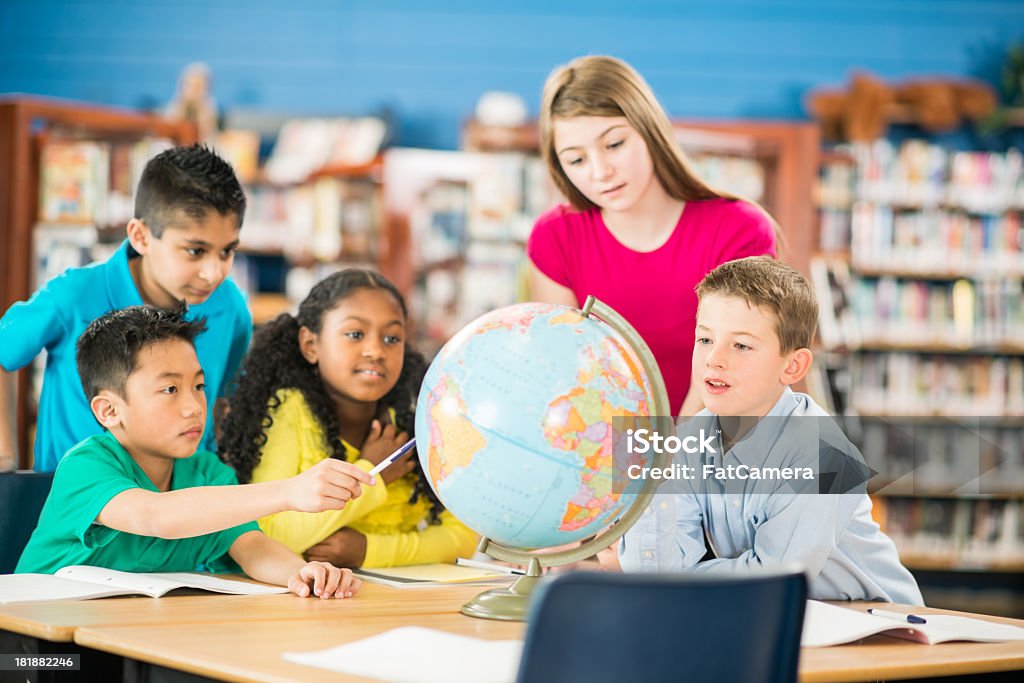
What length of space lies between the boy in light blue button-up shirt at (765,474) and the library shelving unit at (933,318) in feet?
14.4

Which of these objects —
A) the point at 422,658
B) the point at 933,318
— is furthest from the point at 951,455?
the point at 422,658

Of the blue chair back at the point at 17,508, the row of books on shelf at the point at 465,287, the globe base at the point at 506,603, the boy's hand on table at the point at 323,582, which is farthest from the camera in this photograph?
the row of books on shelf at the point at 465,287

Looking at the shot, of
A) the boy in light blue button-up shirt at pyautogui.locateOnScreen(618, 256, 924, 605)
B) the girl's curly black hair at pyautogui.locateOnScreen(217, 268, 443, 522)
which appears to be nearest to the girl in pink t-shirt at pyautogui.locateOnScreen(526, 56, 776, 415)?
the boy in light blue button-up shirt at pyautogui.locateOnScreen(618, 256, 924, 605)

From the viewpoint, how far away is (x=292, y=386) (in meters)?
2.55

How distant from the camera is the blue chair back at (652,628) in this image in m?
1.17

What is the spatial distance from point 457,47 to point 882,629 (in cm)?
582

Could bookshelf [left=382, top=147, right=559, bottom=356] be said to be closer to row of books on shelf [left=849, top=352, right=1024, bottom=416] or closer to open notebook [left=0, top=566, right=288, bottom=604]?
row of books on shelf [left=849, top=352, right=1024, bottom=416]

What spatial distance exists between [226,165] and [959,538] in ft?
16.9

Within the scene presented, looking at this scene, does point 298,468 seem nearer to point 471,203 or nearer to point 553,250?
point 553,250

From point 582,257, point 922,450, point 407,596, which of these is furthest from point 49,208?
point 922,450

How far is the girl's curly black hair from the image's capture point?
248 centimetres

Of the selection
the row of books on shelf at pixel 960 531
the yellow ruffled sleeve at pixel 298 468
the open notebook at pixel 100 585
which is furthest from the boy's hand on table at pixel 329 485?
the row of books on shelf at pixel 960 531

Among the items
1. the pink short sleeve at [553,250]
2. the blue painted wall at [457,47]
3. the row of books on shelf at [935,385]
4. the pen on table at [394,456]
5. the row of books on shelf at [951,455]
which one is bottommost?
the row of books on shelf at [951,455]

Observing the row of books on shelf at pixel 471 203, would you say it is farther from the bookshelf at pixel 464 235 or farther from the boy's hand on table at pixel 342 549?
the boy's hand on table at pixel 342 549
